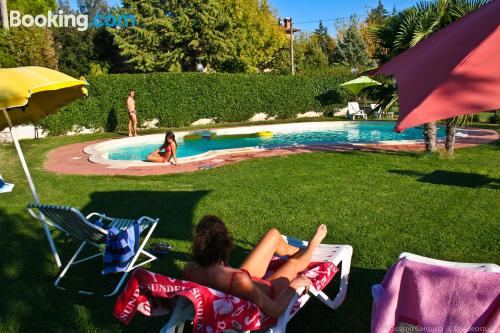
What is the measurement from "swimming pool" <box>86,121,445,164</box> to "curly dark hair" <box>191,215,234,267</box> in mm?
11884

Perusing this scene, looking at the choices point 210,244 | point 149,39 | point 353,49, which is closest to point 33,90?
point 210,244

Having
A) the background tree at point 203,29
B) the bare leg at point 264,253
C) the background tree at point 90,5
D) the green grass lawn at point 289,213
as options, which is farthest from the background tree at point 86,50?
the background tree at point 90,5

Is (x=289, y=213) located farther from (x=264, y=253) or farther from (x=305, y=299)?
(x=305, y=299)

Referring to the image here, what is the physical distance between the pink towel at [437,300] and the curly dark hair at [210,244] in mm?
1154

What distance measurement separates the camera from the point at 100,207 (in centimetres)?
769

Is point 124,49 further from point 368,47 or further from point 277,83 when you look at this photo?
point 368,47

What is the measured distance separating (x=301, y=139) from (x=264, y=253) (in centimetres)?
1688

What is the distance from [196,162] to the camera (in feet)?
40.1

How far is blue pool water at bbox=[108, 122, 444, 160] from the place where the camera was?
1742 cm

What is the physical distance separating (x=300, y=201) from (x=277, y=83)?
1887 centimetres

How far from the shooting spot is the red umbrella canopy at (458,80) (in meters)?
2.00

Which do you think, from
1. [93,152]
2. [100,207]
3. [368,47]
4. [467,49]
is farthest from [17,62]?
[368,47]

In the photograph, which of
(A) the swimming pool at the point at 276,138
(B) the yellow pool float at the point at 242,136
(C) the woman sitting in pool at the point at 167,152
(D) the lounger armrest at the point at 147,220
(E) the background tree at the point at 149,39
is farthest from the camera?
(E) the background tree at the point at 149,39

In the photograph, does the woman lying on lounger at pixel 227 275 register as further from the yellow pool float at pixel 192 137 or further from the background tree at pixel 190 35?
the background tree at pixel 190 35
